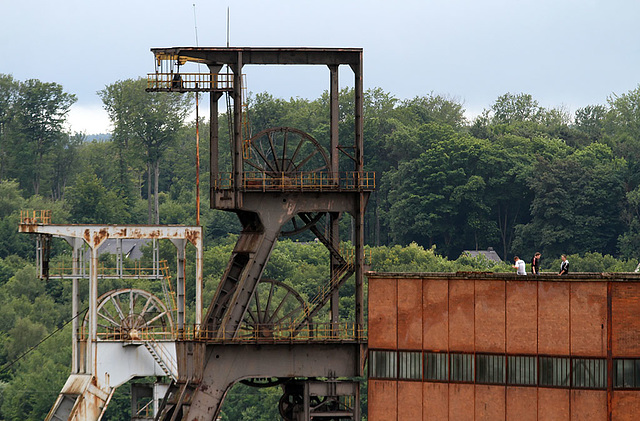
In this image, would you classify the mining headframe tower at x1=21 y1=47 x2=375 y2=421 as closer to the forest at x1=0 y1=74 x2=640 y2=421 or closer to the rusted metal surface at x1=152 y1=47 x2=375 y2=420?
the rusted metal surface at x1=152 y1=47 x2=375 y2=420

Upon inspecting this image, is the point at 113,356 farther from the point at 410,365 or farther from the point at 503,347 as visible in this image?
the point at 503,347

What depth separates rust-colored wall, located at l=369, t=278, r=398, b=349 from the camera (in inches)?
2421

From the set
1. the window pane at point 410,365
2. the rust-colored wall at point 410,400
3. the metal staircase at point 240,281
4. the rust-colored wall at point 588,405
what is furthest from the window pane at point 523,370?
the metal staircase at point 240,281

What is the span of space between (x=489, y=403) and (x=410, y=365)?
3.51 metres

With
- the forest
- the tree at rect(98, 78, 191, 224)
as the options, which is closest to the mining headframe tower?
the forest

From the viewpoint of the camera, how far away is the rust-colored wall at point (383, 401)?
61.3 metres

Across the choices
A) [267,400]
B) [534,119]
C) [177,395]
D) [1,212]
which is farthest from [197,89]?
[534,119]

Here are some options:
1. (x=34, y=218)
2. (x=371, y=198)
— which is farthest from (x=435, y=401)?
(x=371, y=198)

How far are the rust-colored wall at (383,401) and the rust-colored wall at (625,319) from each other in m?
8.95

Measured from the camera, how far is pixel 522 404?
59.4m

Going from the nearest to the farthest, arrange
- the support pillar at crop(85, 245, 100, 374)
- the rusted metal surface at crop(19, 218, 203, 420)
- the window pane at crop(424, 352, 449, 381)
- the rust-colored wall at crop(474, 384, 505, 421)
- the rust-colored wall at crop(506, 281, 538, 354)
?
the rust-colored wall at crop(506, 281, 538, 354), the rust-colored wall at crop(474, 384, 505, 421), the window pane at crop(424, 352, 449, 381), the support pillar at crop(85, 245, 100, 374), the rusted metal surface at crop(19, 218, 203, 420)

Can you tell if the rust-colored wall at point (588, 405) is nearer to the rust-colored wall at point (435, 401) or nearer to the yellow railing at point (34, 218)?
the rust-colored wall at point (435, 401)

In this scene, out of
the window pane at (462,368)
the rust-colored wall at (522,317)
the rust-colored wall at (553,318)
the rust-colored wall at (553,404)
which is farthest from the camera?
the window pane at (462,368)

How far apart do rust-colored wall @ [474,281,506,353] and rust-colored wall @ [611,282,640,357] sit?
4.31 meters
